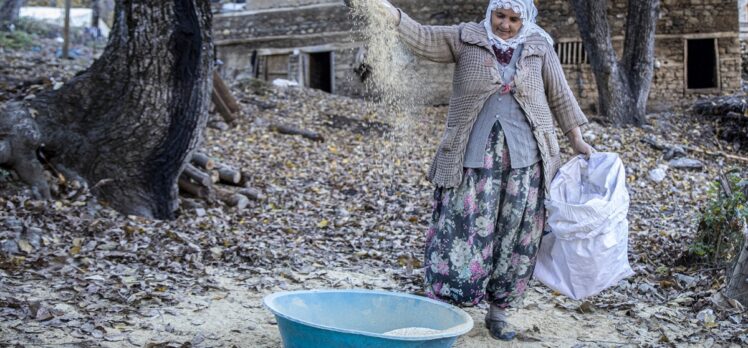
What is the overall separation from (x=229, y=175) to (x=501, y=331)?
4852mm

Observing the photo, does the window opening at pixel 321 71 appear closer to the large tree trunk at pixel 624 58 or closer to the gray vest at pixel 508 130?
the large tree trunk at pixel 624 58

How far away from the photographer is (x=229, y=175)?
28.0ft

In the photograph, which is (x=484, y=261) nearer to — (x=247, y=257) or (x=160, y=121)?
(x=247, y=257)

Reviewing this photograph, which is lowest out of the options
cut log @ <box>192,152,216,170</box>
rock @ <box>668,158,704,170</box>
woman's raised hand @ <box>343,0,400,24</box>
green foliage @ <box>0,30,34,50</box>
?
rock @ <box>668,158,704,170</box>

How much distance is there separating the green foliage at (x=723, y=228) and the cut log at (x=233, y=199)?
4.22 meters

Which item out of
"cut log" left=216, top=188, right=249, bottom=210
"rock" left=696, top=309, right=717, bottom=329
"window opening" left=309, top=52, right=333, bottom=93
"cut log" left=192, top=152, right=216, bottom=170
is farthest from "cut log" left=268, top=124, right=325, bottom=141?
"rock" left=696, top=309, right=717, bottom=329

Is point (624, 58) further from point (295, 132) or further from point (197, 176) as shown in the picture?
point (197, 176)

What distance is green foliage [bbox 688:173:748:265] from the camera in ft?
18.4

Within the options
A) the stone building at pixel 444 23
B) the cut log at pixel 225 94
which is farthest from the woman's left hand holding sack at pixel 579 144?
the stone building at pixel 444 23

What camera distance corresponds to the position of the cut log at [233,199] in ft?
26.3

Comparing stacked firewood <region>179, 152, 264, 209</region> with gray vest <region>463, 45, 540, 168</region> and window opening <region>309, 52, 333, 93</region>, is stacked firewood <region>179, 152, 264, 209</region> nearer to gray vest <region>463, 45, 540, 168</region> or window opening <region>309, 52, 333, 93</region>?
gray vest <region>463, 45, 540, 168</region>

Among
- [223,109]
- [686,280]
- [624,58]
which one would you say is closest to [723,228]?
[686,280]

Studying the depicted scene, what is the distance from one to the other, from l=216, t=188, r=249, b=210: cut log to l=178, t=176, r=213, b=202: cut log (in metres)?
0.15

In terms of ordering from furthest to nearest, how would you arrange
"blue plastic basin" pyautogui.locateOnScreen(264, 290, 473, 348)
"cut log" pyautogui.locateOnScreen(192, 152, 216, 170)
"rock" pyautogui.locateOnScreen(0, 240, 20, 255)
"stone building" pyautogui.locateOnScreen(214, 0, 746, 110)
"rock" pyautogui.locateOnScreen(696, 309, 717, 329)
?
"stone building" pyautogui.locateOnScreen(214, 0, 746, 110) < "cut log" pyautogui.locateOnScreen(192, 152, 216, 170) < "rock" pyautogui.locateOnScreen(0, 240, 20, 255) < "rock" pyautogui.locateOnScreen(696, 309, 717, 329) < "blue plastic basin" pyautogui.locateOnScreen(264, 290, 473, 348)
